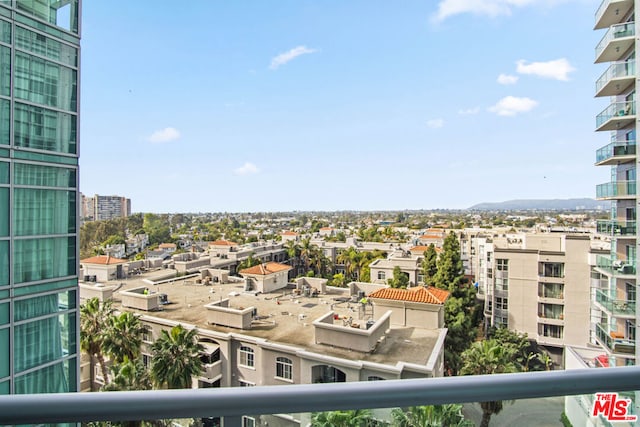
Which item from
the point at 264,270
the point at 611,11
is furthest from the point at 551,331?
the point at 264,270

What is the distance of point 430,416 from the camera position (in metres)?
0.92

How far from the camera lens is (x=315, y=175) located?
69625 mm

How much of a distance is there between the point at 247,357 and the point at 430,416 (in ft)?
32.0

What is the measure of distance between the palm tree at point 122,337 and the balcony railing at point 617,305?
41.4 ft

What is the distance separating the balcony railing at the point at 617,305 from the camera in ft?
33.8

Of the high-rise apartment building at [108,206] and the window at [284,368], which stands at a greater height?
the high-rise apartment building at [108,206]

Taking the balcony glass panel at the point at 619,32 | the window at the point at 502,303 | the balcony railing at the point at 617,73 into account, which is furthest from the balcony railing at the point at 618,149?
the window at the point at 502,303

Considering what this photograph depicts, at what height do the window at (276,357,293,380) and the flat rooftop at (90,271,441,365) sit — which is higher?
the flat rooftop at (90,271,441,365)

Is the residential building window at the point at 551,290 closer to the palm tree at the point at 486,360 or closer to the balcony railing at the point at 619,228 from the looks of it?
the balcony railing at the point at 619,228

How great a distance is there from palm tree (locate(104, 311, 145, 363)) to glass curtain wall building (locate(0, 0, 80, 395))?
3.59 m

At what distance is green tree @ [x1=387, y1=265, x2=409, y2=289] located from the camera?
1944 centimetres
